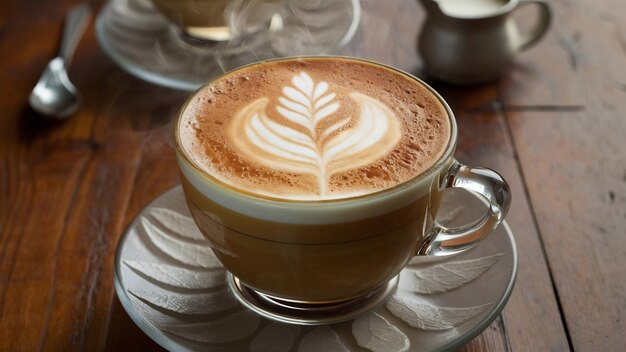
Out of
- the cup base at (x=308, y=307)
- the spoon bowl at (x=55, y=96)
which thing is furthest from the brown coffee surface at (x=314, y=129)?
the spoon bowl at (x=55, y=96)

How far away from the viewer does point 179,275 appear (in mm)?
954

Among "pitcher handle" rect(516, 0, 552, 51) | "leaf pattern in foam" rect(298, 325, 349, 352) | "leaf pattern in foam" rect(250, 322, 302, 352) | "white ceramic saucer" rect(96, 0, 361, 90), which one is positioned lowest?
"pitcher handle" rect(516, 0, 552, 51)

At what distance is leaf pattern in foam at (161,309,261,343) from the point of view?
2.76 feet

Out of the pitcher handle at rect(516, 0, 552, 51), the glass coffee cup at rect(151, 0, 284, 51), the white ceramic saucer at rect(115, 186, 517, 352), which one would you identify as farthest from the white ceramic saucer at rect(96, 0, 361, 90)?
the white ceramic saucer at rect(115, 186, 517, 352)

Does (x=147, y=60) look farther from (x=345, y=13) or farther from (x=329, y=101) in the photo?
(x=329, y=101)

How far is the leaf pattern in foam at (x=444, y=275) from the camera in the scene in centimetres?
92

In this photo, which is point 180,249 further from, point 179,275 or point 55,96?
point 55,96

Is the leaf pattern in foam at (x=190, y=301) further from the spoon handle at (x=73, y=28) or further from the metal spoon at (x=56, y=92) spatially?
the spoon handle at (x=73, y=28)

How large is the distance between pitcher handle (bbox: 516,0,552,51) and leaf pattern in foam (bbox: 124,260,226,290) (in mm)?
803

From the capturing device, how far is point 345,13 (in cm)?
157

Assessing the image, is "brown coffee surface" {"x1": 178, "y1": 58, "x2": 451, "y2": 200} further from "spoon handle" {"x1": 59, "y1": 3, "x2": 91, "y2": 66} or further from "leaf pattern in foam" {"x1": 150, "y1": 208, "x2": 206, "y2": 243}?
"spoon handle" {"x1": 59, "y1": 3, "x2": 91, "y2": 66}

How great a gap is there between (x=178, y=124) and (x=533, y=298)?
47 centimetres

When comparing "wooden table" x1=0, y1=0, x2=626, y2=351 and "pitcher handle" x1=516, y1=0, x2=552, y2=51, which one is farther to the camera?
"pitcher handle" x1=516, y1=0, x2=552, y2=51

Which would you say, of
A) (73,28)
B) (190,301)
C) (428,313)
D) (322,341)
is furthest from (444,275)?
(73,28)
